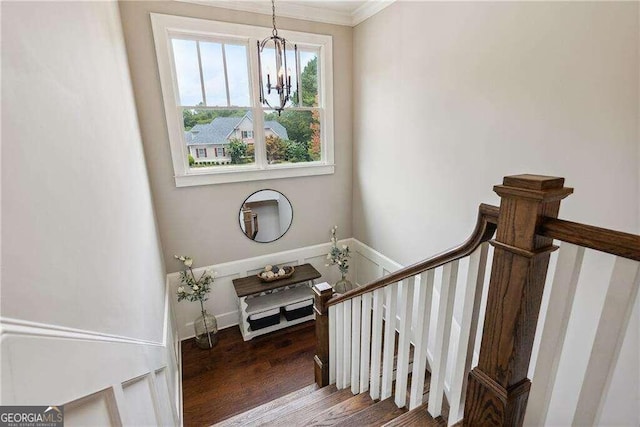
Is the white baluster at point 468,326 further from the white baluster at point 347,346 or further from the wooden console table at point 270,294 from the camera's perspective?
the wooden console table at point 270,294

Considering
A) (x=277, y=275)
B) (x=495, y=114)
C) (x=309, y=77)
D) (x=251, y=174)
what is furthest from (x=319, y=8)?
(x=277, y=275)

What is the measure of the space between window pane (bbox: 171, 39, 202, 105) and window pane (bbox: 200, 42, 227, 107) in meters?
0.07

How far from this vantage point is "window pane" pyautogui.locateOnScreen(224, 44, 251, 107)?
2.86m

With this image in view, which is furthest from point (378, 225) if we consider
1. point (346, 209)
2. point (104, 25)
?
point (104, 25)

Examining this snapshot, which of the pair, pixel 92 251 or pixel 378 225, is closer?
pixel 92 251

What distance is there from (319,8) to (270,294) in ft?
10.2

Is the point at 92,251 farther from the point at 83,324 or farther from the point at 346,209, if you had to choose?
the point at 346,209

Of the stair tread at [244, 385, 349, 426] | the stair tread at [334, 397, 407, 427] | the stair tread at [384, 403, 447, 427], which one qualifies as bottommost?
the stair tread at [244, 385, 349, 426]

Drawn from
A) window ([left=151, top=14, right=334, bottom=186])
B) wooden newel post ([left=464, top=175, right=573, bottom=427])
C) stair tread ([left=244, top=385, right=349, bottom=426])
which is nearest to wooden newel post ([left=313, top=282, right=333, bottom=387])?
stair tread ([left=244, top=385, right=349, bottom=426])

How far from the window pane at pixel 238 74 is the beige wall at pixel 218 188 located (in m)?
0.25

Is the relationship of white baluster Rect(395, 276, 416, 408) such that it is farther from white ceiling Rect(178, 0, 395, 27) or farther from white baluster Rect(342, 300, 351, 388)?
white ceiling Rect(178, 0, 395, 27)

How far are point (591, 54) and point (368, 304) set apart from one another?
65.3 inches

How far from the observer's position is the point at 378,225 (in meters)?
3.31

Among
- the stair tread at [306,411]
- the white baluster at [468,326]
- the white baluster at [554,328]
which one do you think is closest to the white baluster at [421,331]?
the white baluster at [468,326]
